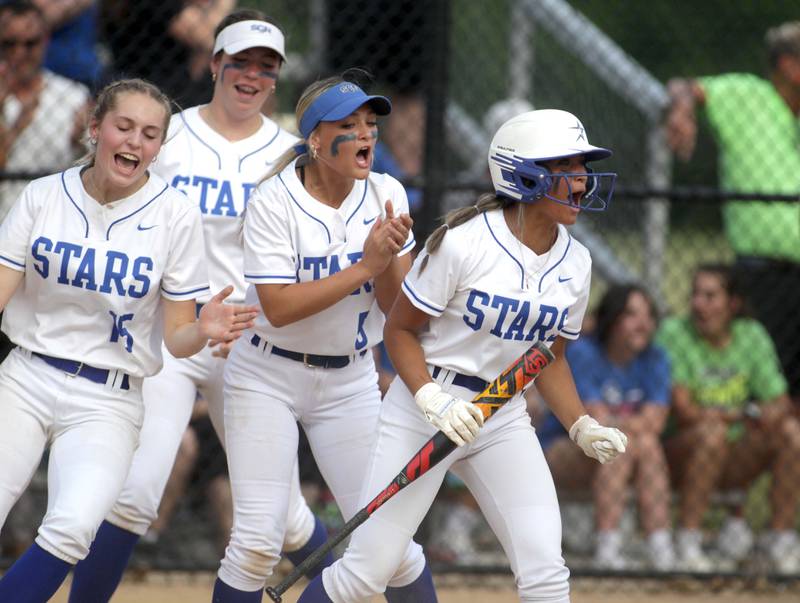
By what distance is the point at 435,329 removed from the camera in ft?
10.5

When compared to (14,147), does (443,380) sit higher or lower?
lower

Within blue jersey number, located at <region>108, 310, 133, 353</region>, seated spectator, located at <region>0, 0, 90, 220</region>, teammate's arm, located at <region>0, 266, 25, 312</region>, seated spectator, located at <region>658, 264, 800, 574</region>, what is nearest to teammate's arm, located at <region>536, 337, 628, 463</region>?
blue jersey number, located at <region>108, 310, 133, 353</region>

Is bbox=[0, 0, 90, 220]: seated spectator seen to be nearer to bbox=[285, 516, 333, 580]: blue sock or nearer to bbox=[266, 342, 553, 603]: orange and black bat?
bbox=[285, 516, 333, 580]: blue sock

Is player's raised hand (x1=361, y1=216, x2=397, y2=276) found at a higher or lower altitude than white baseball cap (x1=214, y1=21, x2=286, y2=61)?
lower

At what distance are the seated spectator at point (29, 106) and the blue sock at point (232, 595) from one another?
6.75 feet

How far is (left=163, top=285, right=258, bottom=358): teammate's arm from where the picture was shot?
3029mm

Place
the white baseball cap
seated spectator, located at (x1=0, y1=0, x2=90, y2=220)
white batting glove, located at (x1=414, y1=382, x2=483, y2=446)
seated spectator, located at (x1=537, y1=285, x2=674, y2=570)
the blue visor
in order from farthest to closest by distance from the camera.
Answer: seated spectator, located at (x1=537, y1=285, x2=674, y2=570) < seated spectator, located at (x1=0, y1=0, x2=90, y2=220) < the white baseball cap < the blue visor < white batting glove, located at (x1=414, y1=382, x2=483, y2=446)

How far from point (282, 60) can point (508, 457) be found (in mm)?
1403

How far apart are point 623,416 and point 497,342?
6.61ft

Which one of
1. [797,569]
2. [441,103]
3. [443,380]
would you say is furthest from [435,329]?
[797,569]

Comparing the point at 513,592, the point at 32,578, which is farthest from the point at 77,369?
the point at 513,592

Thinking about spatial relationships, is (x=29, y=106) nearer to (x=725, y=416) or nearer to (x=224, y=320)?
(x=224, y=320)

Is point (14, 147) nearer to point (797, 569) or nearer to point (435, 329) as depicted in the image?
point (435, 329)

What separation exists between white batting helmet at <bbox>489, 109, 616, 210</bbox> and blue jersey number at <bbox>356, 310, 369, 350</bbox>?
511mm
